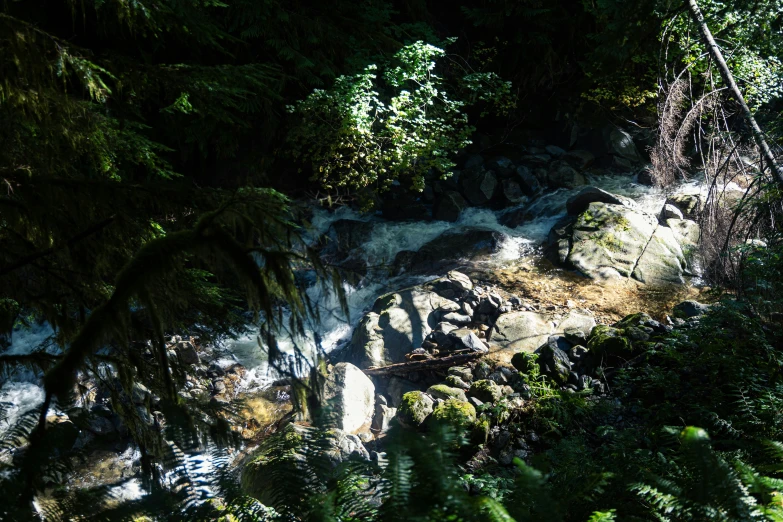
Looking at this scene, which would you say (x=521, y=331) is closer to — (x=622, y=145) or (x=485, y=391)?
(x=485, y=391)

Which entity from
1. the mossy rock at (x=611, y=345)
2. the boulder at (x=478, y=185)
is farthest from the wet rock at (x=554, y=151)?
the mossy rock at (x=611, y=345)

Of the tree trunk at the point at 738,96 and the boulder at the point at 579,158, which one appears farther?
the boulder at the point at 579,158

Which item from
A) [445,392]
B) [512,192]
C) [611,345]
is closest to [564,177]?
[512,192]

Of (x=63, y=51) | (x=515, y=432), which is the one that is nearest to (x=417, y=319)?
(x=515, y=432)

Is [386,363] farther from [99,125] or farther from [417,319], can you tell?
[99,125]

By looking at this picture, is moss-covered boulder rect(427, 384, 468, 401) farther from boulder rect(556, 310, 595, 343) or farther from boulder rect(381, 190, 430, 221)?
boulder rect(381, 190, 430, 221)

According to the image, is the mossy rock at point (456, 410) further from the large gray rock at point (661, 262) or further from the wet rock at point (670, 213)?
the wet rock at point (670, 213)

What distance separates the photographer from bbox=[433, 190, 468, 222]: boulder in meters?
11.1

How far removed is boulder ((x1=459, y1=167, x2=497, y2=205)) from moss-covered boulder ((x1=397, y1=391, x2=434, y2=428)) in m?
6.74

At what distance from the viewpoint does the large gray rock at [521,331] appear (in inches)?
265

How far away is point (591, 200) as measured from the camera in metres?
10.0

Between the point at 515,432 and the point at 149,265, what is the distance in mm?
4166

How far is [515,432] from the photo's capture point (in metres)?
5.00

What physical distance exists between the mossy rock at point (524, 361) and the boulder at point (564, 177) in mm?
6499
